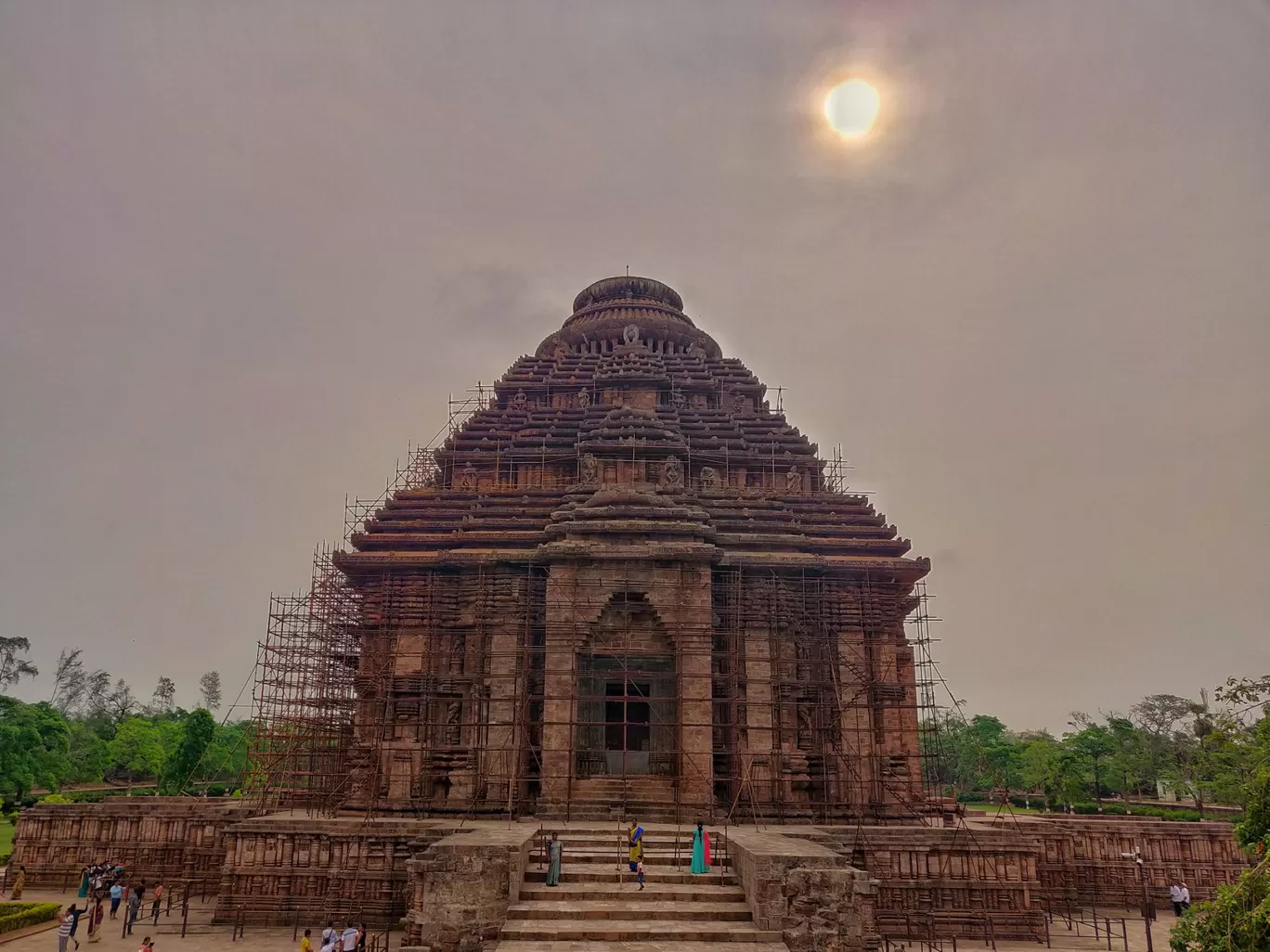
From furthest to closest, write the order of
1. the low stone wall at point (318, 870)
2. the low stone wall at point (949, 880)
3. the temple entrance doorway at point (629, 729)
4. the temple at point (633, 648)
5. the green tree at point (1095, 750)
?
the green tree at point (1095, 750) < the temple entrance doorway at point (629, 729) < the temple at point (633, 648) < the low stone wall at point (318, 870) < the low stone wall at point (949, 880)

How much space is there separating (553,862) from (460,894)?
68.3 inches

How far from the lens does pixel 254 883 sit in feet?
58.3

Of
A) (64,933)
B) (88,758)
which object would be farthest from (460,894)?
(88,758)

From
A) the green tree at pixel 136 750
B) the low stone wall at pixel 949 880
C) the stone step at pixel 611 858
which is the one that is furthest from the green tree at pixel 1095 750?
the green tree at pixel 136 750

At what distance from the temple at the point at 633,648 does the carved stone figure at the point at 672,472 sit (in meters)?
0.05

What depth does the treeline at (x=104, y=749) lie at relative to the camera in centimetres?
4169

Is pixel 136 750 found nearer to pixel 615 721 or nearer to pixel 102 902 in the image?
pixel 102 902

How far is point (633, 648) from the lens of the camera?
22219 millimetres

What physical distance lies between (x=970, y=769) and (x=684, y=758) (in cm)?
5366

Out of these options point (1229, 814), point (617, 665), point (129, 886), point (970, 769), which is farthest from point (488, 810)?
point (970, 769)

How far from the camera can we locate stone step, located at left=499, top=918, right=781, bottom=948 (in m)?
12.8

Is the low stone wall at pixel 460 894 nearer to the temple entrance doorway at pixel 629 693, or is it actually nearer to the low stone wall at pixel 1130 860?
the temple entrance doorway at pixel 629 693

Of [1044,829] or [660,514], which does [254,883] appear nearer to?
[660,514]

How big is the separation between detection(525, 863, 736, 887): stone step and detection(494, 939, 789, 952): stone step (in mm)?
1877
